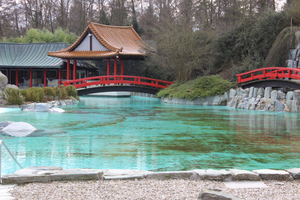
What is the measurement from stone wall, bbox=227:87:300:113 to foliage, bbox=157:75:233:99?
2.20 ft

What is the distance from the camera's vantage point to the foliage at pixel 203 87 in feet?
63.3

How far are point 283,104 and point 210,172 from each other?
487 inches

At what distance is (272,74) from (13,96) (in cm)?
1236

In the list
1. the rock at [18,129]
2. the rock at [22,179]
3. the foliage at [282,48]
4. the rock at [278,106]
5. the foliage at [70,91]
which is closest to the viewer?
the rock at [22,179]

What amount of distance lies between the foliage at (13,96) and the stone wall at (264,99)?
436 inches

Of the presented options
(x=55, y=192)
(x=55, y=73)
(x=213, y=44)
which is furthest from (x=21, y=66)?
(x=55, y=192)

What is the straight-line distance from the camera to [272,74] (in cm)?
1608

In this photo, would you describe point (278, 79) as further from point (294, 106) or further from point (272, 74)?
point (294, 106)

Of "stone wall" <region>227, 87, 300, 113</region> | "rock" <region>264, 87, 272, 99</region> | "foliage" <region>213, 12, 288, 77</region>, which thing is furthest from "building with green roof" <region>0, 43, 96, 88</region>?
"rock" <region>264, 87, 272, 99</region>

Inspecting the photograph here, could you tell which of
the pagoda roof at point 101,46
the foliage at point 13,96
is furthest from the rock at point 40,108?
the pagoda roof at point 101,46

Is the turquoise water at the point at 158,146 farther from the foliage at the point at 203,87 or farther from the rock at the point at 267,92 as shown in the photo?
the foliage at the point at 203,87

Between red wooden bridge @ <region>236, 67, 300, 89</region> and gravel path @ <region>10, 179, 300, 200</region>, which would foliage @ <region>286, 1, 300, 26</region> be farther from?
gravel path @ <region>10, 179, 300, 200</region>

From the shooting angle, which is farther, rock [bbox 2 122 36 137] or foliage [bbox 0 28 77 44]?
foliage [bbox 0 28 77 44]

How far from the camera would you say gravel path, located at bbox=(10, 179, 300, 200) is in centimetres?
350
